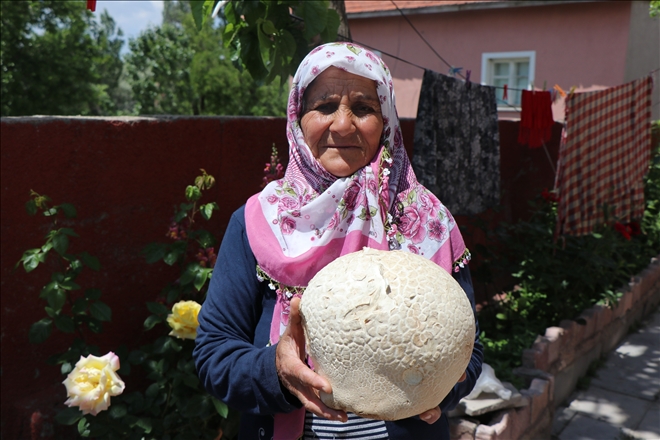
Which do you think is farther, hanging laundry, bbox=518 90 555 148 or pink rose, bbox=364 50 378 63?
hanging laundry, bbox=518 90 555 148

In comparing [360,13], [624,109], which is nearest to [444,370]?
[624,109]

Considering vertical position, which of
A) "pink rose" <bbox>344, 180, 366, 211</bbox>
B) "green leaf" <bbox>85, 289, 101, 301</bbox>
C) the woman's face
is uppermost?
the woman's face

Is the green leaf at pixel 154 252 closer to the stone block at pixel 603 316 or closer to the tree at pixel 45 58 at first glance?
the stone block at pixel 603 316

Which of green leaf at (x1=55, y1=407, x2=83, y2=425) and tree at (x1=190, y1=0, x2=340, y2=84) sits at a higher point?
tree at (x1=190, y1=0, x2=340, y2=84)

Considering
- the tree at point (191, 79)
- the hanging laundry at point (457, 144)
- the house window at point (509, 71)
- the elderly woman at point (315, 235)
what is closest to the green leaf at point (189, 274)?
the elderly woman at point (315, 235)

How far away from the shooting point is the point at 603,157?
5.82 m

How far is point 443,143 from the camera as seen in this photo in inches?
190

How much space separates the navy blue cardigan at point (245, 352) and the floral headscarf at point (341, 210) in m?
0.07


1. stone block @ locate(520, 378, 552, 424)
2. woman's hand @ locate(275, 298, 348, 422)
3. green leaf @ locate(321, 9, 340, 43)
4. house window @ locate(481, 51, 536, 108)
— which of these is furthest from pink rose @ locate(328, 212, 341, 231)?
house window @ locate(481, 51, 536, 108)

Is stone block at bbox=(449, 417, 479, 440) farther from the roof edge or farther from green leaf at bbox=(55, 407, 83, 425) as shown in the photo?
the roof edge

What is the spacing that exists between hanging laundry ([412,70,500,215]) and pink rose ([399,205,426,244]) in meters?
2.97

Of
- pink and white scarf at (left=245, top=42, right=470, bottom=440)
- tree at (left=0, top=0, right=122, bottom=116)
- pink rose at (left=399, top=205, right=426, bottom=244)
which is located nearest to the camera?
pink and white scarf at (left=245, top=42, right=470, bottom=440)

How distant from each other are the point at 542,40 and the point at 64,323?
471 inches

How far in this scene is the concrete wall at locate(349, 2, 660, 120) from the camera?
1130 cm
